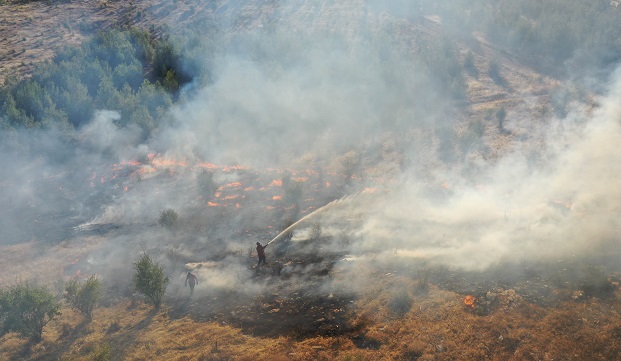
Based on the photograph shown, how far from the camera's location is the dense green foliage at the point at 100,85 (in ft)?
117

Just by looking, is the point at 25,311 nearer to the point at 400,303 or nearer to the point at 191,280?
the point at 191,280

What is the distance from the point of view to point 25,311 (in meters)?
15.4

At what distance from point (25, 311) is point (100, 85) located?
99.2 ft

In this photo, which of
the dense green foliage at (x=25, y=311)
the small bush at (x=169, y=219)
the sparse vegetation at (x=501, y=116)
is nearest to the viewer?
the dense green foliage at (x=25, y=311)

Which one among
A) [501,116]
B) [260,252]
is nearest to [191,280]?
[260,252]

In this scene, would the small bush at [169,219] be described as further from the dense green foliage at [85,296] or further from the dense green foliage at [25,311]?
the dense green foliage at [25,311]

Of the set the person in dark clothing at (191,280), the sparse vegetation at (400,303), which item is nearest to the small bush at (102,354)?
the person in dark clothing at (191,280)

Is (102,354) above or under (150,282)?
under

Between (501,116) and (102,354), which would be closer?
(102,354)

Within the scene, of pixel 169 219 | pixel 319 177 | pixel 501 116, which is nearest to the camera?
pixel 169 219

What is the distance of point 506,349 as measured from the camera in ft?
37.7

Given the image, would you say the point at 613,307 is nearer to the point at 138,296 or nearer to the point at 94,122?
the point at 138,296

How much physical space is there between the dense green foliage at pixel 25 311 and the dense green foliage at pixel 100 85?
21656 millimetres

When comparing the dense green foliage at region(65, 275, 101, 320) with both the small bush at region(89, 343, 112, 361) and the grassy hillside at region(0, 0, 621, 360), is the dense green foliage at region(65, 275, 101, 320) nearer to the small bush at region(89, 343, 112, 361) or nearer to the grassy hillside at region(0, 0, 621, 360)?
the grassy hillside at region(0, 0, 621, 360)
